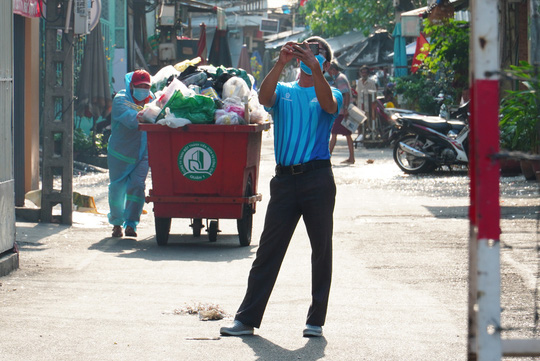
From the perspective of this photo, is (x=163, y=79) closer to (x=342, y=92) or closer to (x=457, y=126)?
(x=457, y=126)

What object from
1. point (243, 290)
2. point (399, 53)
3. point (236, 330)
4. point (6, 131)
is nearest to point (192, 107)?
point (6, 131)

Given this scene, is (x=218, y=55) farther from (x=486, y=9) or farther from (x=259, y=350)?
(x=486, y=9)

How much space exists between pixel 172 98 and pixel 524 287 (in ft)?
12.8

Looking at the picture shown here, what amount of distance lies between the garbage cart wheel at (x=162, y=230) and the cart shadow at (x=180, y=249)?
7 cm

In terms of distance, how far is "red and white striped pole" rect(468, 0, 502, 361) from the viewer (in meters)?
2.98

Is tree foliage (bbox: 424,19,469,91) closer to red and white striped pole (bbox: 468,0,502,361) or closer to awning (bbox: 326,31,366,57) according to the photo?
red and white striped pole (bbox: 468,0,502,361)


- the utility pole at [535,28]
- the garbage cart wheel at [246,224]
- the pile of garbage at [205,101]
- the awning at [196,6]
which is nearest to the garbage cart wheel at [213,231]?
the garbage cart wheel at [246,224]

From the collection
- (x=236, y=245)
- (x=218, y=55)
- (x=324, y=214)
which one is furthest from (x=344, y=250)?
(x=218, y=55)

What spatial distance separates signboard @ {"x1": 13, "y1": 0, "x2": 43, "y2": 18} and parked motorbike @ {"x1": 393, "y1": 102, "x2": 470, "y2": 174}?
21.5 feet

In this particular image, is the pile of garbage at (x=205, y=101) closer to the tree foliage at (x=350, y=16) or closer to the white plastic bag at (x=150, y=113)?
the white plastic bag at (x=150, y=113)

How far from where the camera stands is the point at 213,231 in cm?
995

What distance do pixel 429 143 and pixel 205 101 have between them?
25.9 ft

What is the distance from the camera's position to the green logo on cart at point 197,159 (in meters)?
9.34

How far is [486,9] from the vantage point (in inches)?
118
